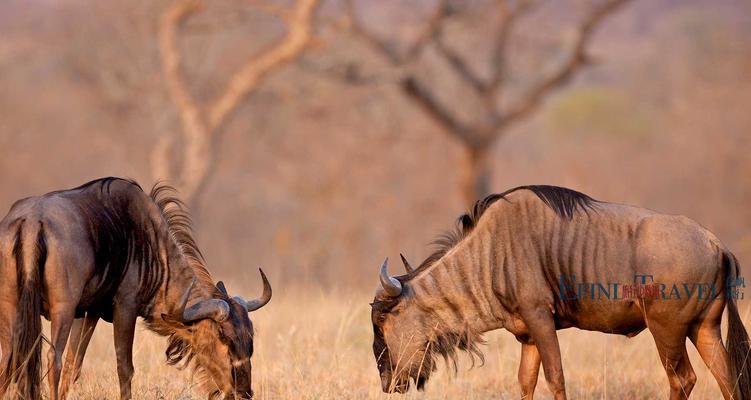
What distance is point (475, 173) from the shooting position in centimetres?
1878

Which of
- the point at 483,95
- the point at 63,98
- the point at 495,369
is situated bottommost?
the point at 495,369

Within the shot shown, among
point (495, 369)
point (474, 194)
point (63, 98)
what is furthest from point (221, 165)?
point (495, 369)

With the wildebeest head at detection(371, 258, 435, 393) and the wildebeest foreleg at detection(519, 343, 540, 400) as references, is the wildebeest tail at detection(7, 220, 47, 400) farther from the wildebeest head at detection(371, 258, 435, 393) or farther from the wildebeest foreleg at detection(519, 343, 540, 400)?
the wildebeest foreleg at detection(519, 343, 540, 400)

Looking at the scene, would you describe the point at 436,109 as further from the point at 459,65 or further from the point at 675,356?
the point at 675,356

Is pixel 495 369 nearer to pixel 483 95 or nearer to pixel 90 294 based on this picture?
pixel 90 294

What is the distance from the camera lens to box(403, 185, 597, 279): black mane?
5988 millimetres

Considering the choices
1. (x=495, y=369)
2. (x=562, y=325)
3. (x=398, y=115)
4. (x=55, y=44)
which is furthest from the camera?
(x=55, y=44)

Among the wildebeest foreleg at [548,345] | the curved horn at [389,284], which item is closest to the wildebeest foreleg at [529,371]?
the wildebeest foreleg at [548,345]

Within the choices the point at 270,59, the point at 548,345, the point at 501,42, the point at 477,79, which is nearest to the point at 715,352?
the point at 548,345

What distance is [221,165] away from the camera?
31328 millimetres

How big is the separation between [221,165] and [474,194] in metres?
14.4

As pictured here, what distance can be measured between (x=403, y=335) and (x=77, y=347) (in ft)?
6.65

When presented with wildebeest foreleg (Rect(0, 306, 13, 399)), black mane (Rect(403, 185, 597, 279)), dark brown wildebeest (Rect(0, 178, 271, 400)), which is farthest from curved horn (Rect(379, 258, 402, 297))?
wildebeest foreleg (Rect(0, 306, 13, 399))

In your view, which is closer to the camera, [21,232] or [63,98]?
[21,232]
